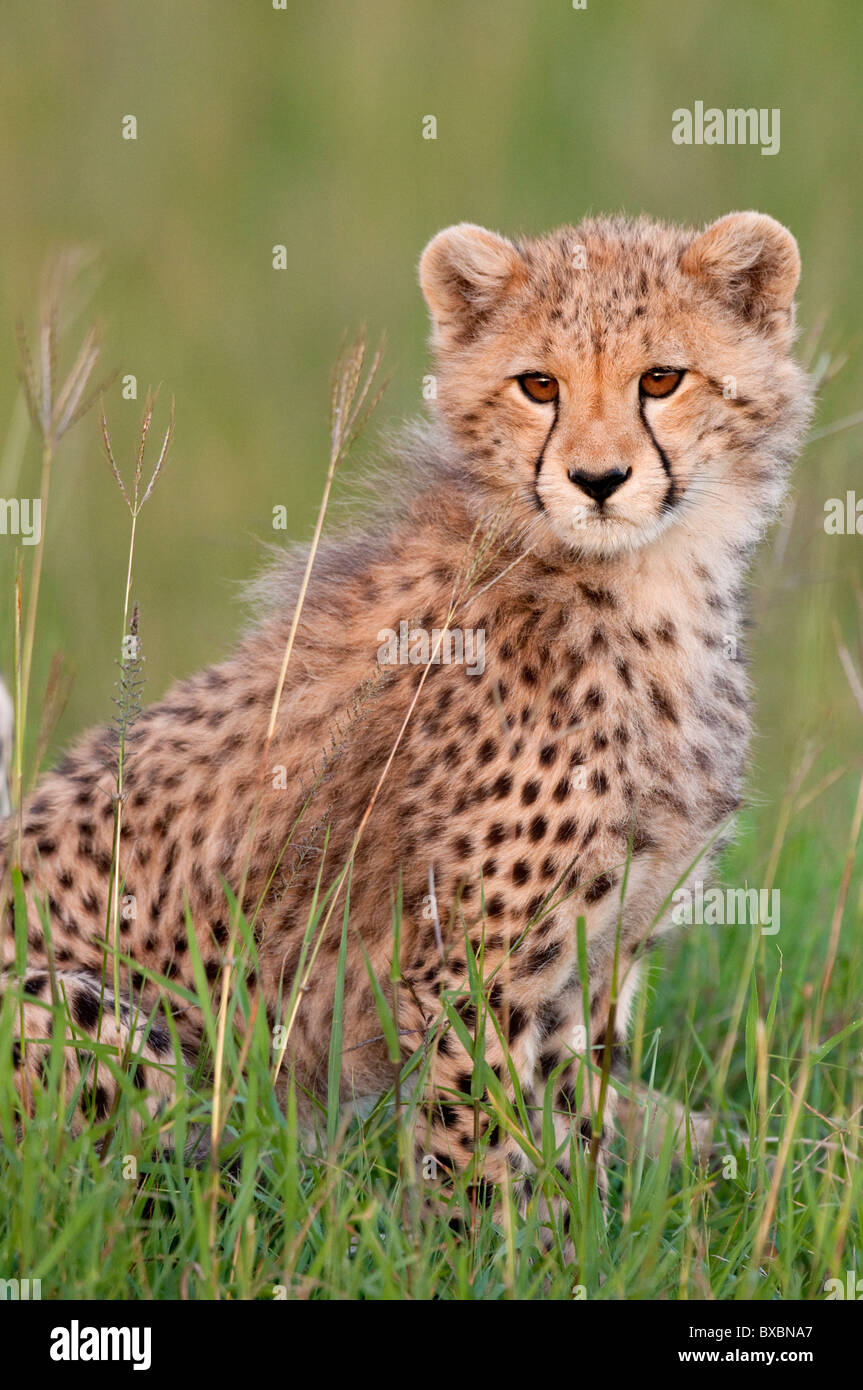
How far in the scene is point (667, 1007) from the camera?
4.50 meters

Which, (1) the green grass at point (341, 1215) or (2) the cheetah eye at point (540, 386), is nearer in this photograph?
(1) the green grass at point (341, 1215)

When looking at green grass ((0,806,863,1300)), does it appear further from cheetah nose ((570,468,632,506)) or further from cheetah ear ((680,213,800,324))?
cheetah ear ((680,213,800,324))

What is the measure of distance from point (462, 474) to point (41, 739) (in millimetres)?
1228

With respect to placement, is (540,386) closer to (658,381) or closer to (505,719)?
A: (658,381)

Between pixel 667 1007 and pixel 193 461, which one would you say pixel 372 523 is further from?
pixel 193 461

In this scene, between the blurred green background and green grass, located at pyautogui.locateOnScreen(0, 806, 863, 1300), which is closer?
green grass, located at pyautogui.locateOnScreen(0, 806, 863, 1300)

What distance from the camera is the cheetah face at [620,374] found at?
3320 mm

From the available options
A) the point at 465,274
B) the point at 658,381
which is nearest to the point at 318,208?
the point at 465,274

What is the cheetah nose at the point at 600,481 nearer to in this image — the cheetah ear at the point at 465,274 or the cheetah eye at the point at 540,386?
the cheetah eye at the point at 540,386

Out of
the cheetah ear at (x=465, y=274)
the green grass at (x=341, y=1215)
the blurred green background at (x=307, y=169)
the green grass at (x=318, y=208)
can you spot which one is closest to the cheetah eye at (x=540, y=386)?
the cheetah ear at (x=465, y=274)

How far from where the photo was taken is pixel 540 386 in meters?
3.47

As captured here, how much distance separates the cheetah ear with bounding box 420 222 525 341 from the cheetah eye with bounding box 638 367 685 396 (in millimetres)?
460

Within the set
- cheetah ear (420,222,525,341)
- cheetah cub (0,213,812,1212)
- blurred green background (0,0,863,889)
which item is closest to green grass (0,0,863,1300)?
blurred green background (0,0,863,889)

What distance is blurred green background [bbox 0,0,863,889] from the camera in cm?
862
